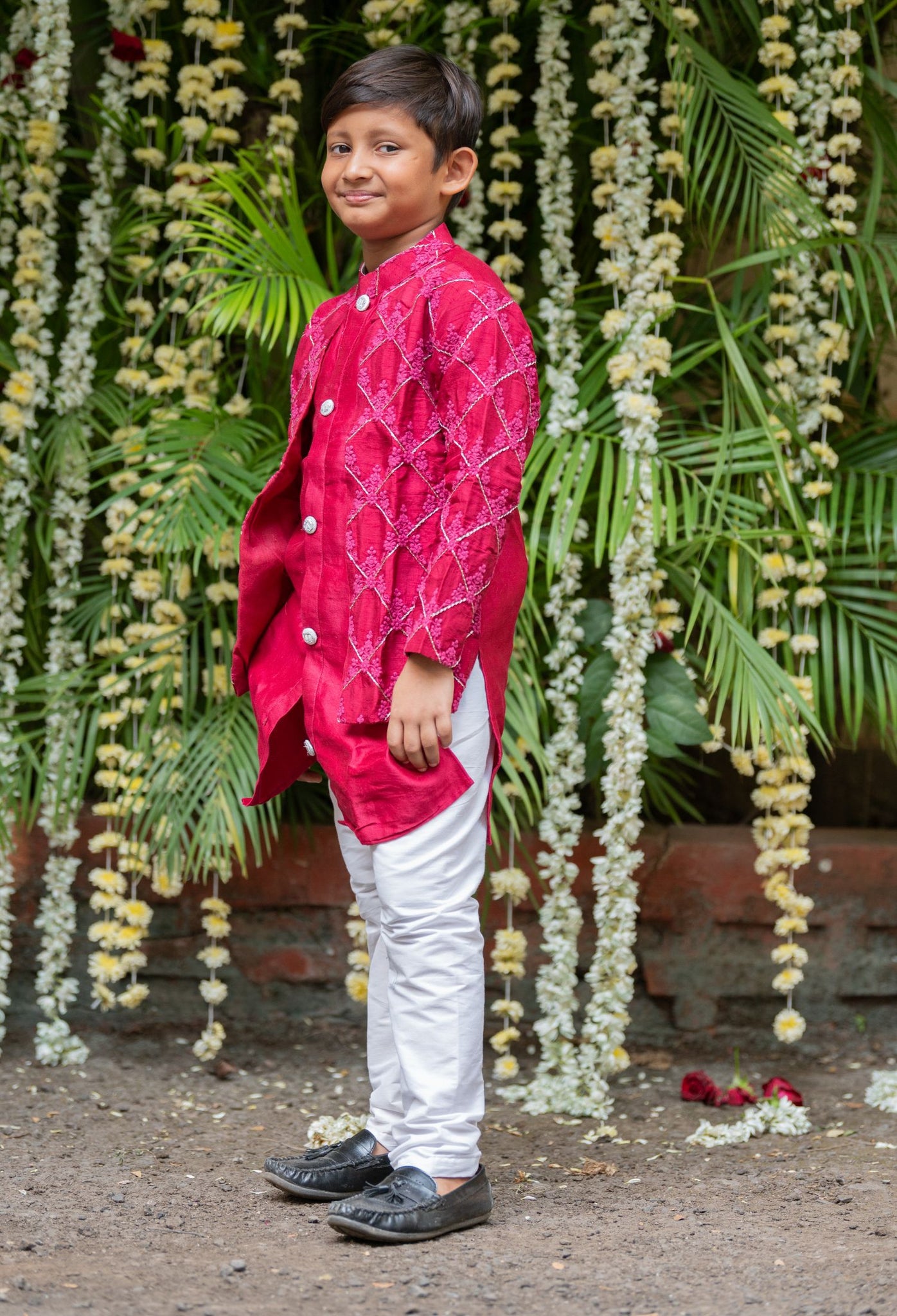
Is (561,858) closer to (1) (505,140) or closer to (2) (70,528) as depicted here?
(2) (70,528)

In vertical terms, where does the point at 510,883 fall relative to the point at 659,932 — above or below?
above

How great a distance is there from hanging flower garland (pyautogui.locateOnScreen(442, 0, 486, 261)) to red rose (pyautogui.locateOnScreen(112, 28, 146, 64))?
0.62 meters

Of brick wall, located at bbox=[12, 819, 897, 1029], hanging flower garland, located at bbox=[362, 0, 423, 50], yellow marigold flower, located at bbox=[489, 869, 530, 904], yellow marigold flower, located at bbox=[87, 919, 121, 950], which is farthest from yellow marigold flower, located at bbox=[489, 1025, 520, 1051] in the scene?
hanging flower garland, located at bbox=[362, 0, 423, 50]

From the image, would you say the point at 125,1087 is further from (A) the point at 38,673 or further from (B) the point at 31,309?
(B) the point at 31,309

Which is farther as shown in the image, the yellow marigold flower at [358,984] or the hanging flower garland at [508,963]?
the yellow marigold flower at [358,984]

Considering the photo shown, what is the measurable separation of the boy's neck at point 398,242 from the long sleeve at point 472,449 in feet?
0.43

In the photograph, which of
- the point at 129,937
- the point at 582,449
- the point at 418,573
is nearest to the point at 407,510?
the point at 418,573

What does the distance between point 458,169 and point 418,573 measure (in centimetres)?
57

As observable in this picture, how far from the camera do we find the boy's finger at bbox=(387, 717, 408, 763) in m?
1.82

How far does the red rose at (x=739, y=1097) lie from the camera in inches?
104

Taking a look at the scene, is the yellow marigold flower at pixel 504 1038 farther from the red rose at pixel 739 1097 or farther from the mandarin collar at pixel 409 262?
the mandarin collar at pixel 409 262

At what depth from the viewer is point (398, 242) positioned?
195cm

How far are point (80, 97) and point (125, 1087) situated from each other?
6.92 ft

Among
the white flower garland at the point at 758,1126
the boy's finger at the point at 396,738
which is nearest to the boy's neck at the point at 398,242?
the boy's finger at the point at 396,738
